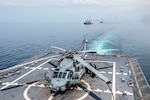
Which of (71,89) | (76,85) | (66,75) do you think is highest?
(66,75)

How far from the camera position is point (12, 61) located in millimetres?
53031

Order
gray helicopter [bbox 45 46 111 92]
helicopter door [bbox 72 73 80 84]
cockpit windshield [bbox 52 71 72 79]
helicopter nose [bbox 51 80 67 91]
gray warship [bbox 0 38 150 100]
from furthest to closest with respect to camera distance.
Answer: helicopter door [bbox 72 73 80 84] < cockpit windshield [bbox 52 71 72 79] < gray warship [bbox 0 38 150 100] < gray helicopter [bbox 45 46 111 92] < helicopter nose [bbox 51 80 67 91]

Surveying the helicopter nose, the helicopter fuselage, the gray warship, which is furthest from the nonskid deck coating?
the helicopter fuselage

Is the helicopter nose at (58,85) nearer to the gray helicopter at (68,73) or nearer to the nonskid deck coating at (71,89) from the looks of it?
the gray helicopter at (68,73)

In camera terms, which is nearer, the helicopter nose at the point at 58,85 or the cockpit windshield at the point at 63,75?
the helicopter nose at the point at 58,85

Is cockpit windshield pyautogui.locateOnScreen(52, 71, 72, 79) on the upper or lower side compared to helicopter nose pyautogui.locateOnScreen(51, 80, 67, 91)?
upper

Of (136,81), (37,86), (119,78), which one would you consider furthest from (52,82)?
(136,81)

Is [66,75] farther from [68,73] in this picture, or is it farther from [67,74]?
[68,73]

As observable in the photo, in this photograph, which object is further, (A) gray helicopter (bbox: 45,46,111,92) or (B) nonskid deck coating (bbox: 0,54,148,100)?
(B) nonskid deck coating (bbox: 0,54,148,100)

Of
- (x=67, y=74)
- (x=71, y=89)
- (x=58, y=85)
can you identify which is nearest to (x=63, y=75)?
(x=67, y=74)

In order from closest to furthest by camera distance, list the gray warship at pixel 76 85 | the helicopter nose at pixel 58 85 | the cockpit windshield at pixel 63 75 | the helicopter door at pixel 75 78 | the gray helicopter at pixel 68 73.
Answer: the helicopter nose at pixel 58 85
the gray helicopter at pixel 68 73
the gray warship at pixel 76 85
the cockpit windshield at pixel 63 75
the helicopter door at pixel 75 78

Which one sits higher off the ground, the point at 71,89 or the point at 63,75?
the point at 63,75

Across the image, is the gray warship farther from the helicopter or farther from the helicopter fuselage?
the helicopter fuselage

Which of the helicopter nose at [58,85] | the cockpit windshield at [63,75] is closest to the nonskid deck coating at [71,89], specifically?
the helicopter nose at [58,85]
